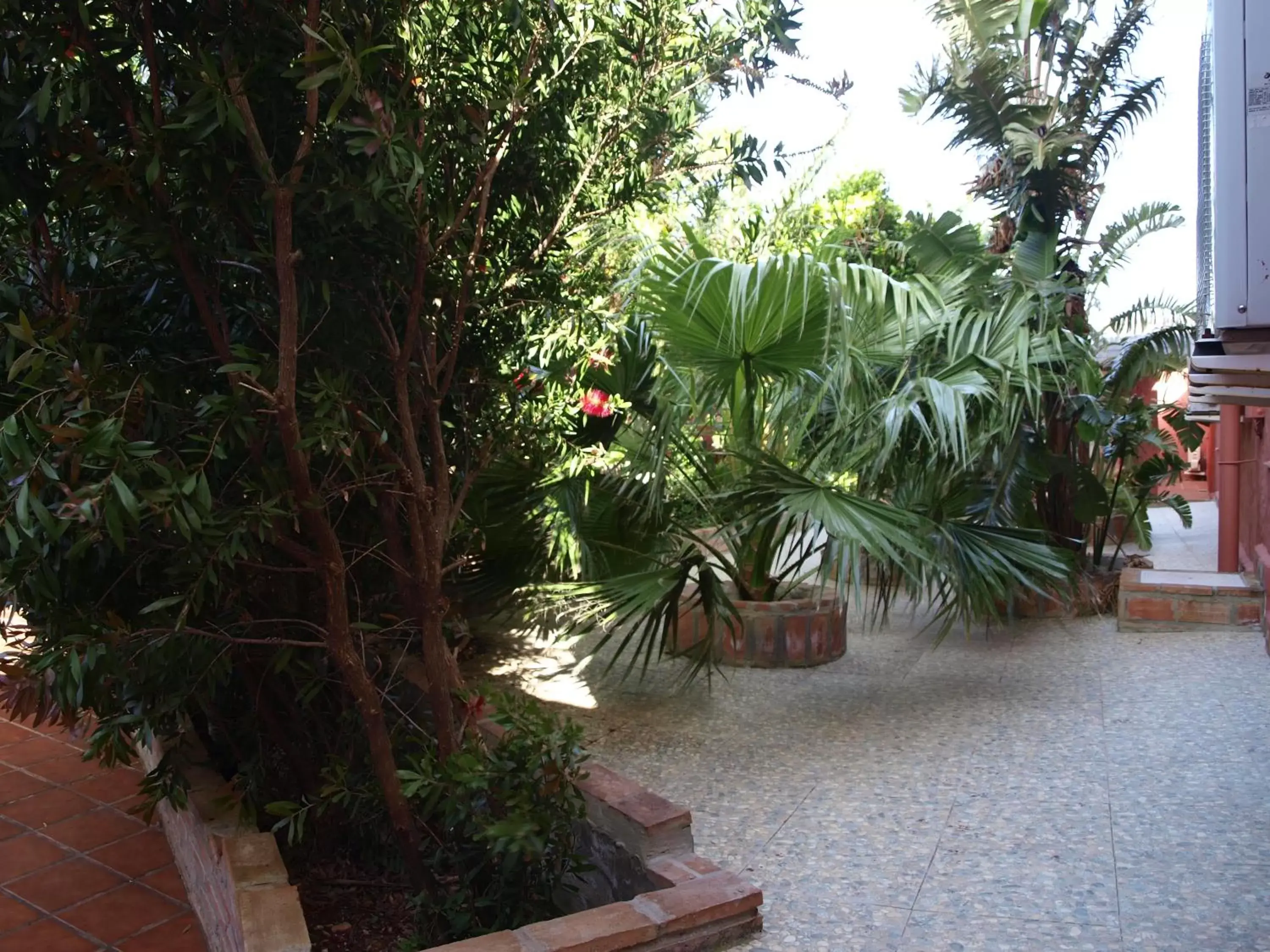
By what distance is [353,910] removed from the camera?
13.0ft

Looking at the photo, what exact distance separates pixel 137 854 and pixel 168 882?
1.18ft

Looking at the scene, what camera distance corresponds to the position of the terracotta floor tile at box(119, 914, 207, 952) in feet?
13.3

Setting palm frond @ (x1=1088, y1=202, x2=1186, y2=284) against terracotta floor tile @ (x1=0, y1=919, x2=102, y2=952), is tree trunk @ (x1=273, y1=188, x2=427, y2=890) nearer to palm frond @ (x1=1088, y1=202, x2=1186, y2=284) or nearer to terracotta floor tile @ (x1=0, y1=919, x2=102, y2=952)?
terracotta floor tile @ (x1=0, y1=919, x2=102, y2=952)

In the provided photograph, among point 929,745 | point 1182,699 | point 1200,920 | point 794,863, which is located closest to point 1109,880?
point 1200,920

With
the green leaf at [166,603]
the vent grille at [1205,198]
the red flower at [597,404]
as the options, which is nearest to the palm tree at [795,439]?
the red flower at [597,404]

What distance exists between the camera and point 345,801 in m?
3.45

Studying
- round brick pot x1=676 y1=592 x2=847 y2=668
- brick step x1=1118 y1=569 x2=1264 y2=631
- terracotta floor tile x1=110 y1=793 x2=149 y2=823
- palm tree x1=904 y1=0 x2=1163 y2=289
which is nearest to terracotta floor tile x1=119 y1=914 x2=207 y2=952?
terracotta floor tile x1=110 y1=793 x2=149 y2=823

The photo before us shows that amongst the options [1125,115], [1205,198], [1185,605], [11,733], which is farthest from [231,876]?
[1125,115]

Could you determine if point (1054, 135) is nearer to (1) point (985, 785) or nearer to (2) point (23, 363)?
(1) point (985, 785)

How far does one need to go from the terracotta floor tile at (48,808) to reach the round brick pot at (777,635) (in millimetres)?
3188

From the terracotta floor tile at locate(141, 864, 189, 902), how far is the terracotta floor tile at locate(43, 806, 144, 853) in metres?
0.42

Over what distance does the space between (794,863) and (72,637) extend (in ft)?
7.78

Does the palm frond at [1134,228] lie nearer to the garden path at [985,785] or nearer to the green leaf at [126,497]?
the garden path at [985,785]

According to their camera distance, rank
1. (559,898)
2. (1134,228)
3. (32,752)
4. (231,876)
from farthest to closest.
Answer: (1134,228) < (32,752) < (559,898) < (231,876)
